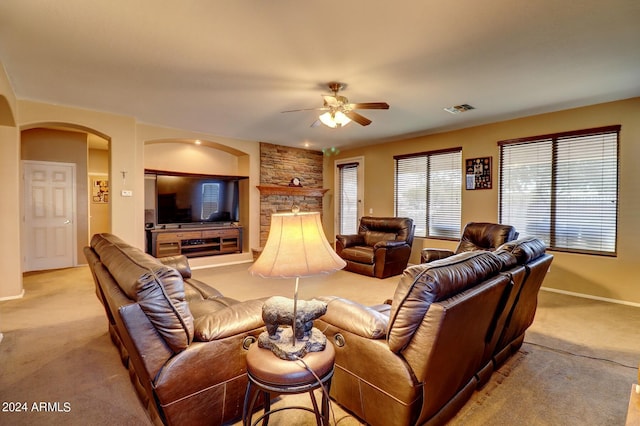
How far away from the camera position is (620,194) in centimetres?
396

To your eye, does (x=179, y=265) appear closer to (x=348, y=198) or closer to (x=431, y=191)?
(x=431, y=191)

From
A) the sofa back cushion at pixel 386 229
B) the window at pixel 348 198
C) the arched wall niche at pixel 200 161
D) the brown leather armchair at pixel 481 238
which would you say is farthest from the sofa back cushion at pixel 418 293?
the window at pixel 348 198

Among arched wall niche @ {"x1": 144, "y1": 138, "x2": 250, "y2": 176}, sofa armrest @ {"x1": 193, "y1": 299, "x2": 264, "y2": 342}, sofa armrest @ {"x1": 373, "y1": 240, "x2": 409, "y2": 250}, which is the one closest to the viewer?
sofa armrest @ {"x1": 193, "y1": 299, "x2": 264, "y2": 342}

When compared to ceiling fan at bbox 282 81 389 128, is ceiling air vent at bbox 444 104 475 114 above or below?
above

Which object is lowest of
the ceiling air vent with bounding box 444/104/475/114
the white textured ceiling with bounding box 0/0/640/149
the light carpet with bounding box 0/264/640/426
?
the light carpet with bounding box 0/264/640/426

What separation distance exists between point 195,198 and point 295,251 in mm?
5235

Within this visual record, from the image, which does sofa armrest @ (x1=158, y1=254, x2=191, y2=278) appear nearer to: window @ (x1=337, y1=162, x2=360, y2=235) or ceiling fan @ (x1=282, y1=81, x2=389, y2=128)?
ceiling fan @ (x1=282, y1=81, x2=389, y2=128)

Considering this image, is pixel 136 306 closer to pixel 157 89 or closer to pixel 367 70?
pixel 367 70

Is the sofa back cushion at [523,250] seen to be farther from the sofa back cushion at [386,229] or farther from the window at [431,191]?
the window at [431,191]

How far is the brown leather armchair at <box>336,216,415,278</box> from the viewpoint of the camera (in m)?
5.10

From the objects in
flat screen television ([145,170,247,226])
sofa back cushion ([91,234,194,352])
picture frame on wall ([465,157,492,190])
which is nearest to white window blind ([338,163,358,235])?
flat screen television ([145,170,247,226])

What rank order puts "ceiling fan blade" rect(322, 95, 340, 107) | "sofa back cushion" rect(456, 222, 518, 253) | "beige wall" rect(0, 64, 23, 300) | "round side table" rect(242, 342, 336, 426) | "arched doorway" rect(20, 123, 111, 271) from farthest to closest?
"arched doorway" rect(20, 123, 111, 271), "sofa back cushion" rect(456, 222, 518, 253), "beige wall" rect(0, 64, 23, 300), "ceiling fan blade" rect(322, 95, 340, 107), "round side table" rect(242, 342, 336, 426)

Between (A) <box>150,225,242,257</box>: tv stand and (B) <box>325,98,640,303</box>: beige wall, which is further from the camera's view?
(A) <box>150,225,242,257</box>: tv stand

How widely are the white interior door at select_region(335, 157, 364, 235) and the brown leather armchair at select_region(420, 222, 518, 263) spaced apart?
2.81 m
